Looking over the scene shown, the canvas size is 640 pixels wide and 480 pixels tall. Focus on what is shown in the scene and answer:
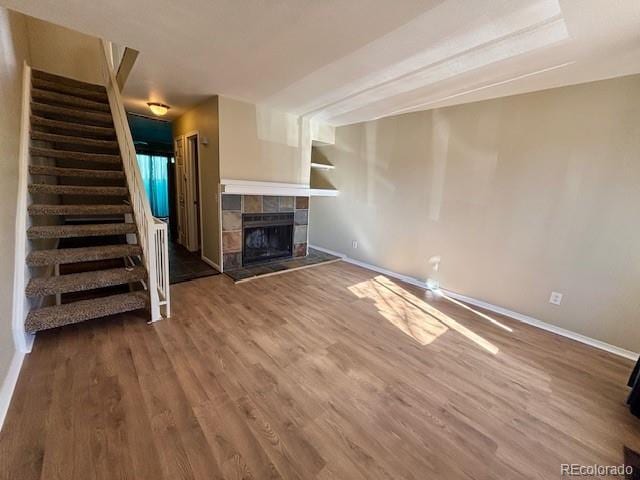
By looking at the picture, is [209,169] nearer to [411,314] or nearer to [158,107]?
[158,107]

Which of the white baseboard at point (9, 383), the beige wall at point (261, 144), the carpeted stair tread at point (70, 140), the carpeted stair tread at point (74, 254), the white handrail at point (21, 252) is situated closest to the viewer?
the white baseboard at point (9, 383)

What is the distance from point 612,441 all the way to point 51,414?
3165mm

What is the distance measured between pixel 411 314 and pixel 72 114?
4807mm

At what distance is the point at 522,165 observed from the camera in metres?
2.78

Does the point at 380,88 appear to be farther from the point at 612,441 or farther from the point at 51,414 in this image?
the point at 51,414

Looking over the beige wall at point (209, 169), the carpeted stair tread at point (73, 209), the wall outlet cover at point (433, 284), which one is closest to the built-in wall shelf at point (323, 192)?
the beige wall at point (209, 169)

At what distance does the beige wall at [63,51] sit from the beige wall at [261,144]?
3.02 m

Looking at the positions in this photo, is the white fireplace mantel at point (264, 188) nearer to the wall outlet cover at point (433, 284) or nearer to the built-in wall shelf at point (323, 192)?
the built-in wall shelf at point (323, 192)

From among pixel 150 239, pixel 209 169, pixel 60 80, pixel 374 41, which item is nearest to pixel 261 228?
pixel 209 169

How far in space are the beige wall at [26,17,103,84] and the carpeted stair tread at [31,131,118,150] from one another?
2.09m

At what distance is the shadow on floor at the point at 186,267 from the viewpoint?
3563 mm

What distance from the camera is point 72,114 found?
3.28 metres

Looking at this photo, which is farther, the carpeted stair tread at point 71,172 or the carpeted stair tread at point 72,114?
the carpeted stair tread at point 72,114

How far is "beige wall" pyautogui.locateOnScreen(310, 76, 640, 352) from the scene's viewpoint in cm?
232
